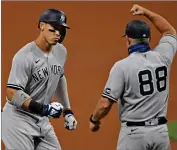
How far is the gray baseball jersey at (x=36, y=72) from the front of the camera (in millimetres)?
3088

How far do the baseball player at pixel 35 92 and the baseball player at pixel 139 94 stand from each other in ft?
1.33

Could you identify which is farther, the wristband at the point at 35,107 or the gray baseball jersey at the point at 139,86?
the wristband at the point at 35,107

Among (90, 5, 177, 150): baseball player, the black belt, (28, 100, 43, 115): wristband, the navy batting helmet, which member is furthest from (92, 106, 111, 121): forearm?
the navy batting helmet

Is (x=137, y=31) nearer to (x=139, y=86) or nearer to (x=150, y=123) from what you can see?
(x=139, y=86)

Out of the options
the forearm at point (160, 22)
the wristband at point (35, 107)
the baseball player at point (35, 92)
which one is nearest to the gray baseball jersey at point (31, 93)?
the baseball player at point (35, 92)

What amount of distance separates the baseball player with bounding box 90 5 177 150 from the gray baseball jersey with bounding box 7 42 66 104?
0.42 meters

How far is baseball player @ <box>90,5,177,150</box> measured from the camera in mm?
2934

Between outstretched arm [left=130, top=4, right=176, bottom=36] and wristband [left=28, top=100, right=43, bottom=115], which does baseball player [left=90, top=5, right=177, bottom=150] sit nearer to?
outstretched arm [left=130, top=4, right=176, bottom=36]

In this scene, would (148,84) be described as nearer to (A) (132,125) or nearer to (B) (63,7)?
(A) (132,125)

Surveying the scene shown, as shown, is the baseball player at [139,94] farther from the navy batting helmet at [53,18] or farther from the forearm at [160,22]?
the navy batting helmet at [53,18]

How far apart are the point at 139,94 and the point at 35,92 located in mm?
723

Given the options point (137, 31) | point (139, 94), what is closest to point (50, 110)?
point (139, 94)

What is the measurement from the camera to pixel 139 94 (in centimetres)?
294

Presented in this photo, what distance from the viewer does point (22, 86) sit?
309cm
